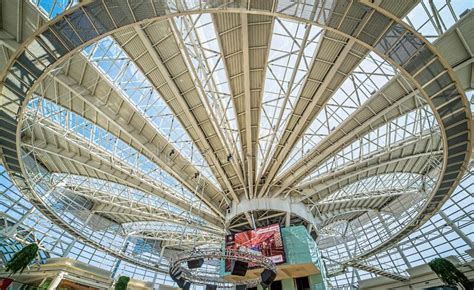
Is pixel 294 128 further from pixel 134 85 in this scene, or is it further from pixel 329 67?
pixel 134 85

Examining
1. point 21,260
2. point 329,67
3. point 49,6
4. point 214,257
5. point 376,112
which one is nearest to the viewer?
point 49,6

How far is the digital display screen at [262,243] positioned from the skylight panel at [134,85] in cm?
895

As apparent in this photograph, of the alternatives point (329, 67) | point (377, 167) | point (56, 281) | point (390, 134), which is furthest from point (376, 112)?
point (56, 281)

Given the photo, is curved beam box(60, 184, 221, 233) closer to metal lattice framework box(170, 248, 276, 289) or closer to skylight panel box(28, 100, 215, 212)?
skylight panel box(28, 100, 215, 212)

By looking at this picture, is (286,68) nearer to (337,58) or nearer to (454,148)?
(337,58)

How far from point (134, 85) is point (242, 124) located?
982 cm

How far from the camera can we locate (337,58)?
60.0 ft

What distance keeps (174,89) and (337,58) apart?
1168 centimetres

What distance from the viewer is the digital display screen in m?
26.4

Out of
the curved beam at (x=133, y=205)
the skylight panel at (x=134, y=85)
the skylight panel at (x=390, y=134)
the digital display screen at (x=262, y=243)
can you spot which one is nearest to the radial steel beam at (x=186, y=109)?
the skylight panel at (x=134, y=85)

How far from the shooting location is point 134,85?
22.3 metres

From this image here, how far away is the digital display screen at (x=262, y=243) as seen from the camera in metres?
26.4

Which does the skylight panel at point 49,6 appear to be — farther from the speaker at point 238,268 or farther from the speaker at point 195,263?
the speaker at point 238,268

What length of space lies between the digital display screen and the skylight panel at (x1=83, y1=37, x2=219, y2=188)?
8952 millimetres
